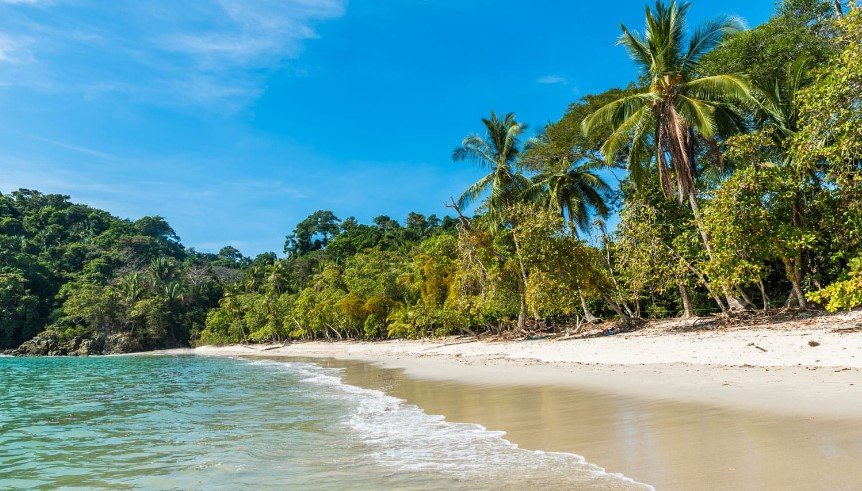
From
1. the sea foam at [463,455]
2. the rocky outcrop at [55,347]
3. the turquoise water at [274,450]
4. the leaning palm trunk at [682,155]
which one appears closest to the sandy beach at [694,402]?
the sea foam at [463,455]

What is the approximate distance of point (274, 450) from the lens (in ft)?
20.4

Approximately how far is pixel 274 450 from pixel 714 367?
25.8 ft

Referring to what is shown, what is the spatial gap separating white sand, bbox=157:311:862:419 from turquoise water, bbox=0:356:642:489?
3003mm

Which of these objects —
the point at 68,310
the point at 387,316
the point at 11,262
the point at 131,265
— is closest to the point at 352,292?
the point at 387,316

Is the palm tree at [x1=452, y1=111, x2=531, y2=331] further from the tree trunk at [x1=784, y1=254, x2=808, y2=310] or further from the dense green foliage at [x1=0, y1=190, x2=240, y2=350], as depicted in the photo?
the dense green foliage at [x1=0, y1=190, x2=240, y2=350]

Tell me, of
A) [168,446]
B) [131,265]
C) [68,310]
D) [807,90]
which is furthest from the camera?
[131,265]

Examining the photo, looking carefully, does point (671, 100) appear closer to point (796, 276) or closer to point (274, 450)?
point (796, 276)

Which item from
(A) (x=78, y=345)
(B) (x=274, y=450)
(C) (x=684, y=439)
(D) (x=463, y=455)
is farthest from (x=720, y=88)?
(A) (x=78, y=345)

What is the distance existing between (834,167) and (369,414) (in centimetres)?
1198

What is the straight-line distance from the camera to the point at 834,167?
470 inches

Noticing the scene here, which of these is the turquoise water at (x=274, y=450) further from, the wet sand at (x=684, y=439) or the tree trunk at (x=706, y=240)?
the tree trunk at (x=706, y=240)

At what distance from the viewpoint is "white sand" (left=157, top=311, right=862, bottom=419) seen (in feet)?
20.6

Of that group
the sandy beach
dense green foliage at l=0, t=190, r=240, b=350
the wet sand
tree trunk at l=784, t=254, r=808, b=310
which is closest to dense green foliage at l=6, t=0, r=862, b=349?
tree trunk at l=784, t=254, r=808, b=310

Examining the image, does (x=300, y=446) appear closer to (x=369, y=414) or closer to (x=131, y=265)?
(x=369, y=414)
